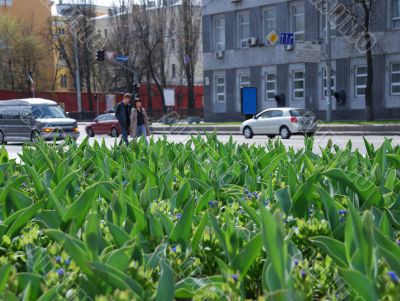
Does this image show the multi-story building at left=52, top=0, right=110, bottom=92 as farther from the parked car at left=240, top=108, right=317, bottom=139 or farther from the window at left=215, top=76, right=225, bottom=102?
the parked car at left=240, top=108, right=317, bottom=139

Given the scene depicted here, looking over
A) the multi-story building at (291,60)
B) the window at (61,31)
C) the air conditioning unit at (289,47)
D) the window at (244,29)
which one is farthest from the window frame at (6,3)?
the air conditioning unit at (289,47)

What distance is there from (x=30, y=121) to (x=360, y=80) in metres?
18.5

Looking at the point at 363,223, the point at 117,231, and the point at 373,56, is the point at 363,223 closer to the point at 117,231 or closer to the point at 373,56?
A: the point at 117,231

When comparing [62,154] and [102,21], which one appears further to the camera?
[102,21]

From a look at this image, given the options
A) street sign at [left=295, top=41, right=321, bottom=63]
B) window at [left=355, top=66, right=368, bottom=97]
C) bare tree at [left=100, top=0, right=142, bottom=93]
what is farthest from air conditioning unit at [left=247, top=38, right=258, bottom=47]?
bare tree at [left=100, top=0, right=142, bottom=93]

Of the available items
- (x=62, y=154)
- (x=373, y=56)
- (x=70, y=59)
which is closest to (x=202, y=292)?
(x=62, y=154)

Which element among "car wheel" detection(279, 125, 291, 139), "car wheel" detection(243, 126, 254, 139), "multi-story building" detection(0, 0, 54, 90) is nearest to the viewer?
"car wheel" detection(279, 125, 291, 139)

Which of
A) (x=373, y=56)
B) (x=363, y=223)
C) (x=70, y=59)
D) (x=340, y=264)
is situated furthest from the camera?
(x=70, y=59)

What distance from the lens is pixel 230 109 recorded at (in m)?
43.0

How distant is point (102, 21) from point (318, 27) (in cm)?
5004

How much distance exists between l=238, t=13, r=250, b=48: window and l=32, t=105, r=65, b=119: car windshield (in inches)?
683

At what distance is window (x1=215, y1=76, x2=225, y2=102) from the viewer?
43719mm

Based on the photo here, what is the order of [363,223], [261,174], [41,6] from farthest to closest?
[41,6] < [261,174] < [363,223]

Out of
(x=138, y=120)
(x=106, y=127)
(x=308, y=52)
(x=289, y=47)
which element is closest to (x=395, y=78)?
(x=308, y=52)
